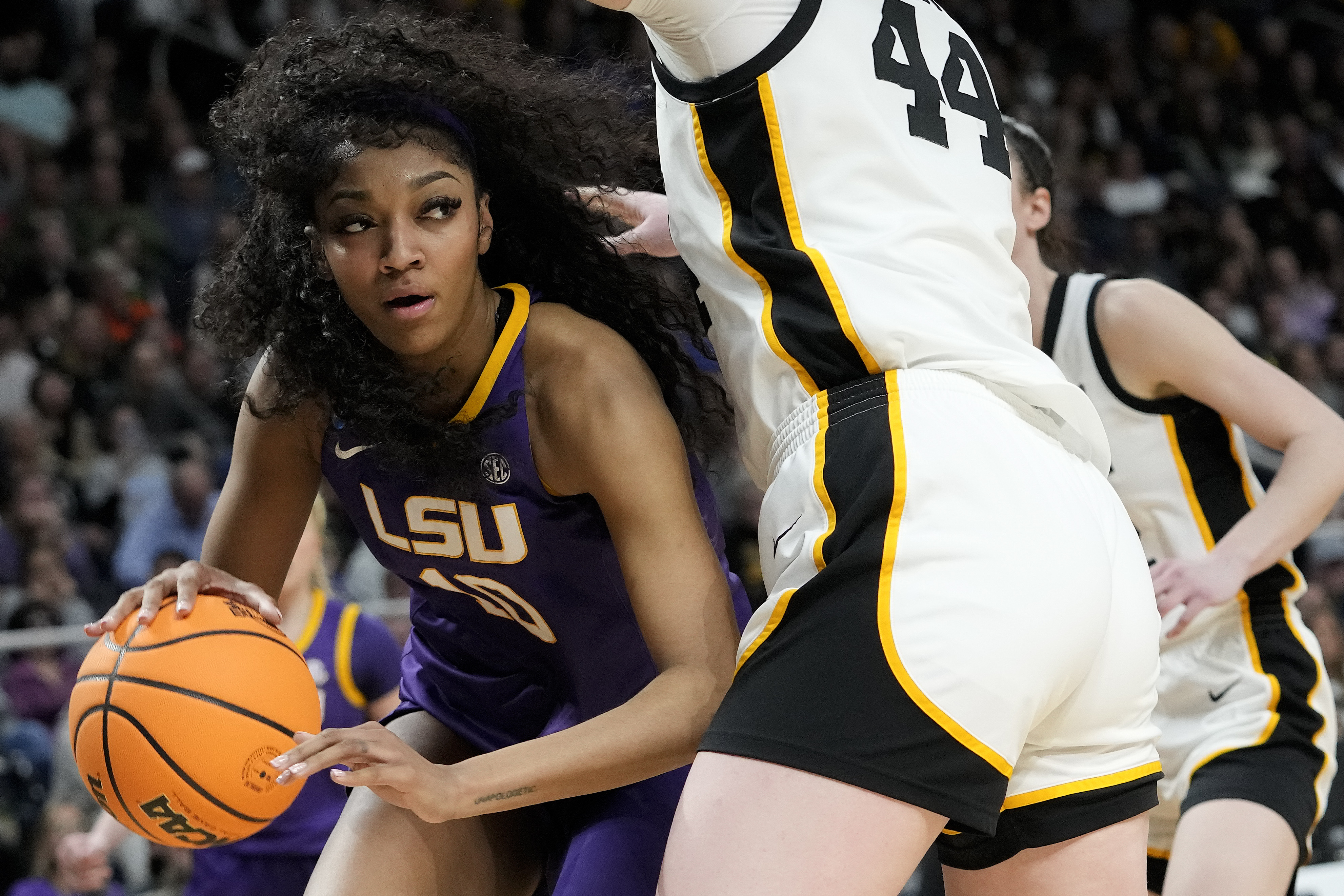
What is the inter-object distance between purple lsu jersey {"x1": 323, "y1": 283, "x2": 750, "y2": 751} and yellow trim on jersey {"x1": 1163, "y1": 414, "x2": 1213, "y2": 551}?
1.05 m

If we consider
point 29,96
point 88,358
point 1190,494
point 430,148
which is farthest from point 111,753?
point 29,96

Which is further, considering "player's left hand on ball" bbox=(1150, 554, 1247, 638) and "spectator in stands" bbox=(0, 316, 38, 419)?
"spectator in stands" bbox=(0, 316, 38, 419)

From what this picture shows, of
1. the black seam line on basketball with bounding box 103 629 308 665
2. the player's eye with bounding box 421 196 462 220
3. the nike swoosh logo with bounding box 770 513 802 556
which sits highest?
the player's eye with bounding box 421 196 462 220

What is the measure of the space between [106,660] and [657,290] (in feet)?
3.51

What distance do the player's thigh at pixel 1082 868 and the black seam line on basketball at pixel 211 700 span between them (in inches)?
40.7

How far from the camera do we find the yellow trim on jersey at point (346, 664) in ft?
13.4

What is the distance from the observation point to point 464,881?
93.2 inches

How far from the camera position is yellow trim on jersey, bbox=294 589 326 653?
4.09 m

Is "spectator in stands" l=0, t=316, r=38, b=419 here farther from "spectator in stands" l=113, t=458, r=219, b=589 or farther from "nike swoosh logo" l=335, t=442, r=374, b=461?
"nike swoosh logo" l=335, t=442, r=374, b=461

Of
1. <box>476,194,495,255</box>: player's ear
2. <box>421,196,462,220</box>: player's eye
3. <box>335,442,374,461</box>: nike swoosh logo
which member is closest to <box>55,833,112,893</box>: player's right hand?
<box>335,442,374,461</box>: nike swoosh logo

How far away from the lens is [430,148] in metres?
2.24

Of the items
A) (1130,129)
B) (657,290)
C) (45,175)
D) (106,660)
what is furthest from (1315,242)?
(106,660)

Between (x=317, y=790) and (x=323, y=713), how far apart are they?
0.23 metres

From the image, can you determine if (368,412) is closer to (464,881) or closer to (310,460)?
(310,460)
